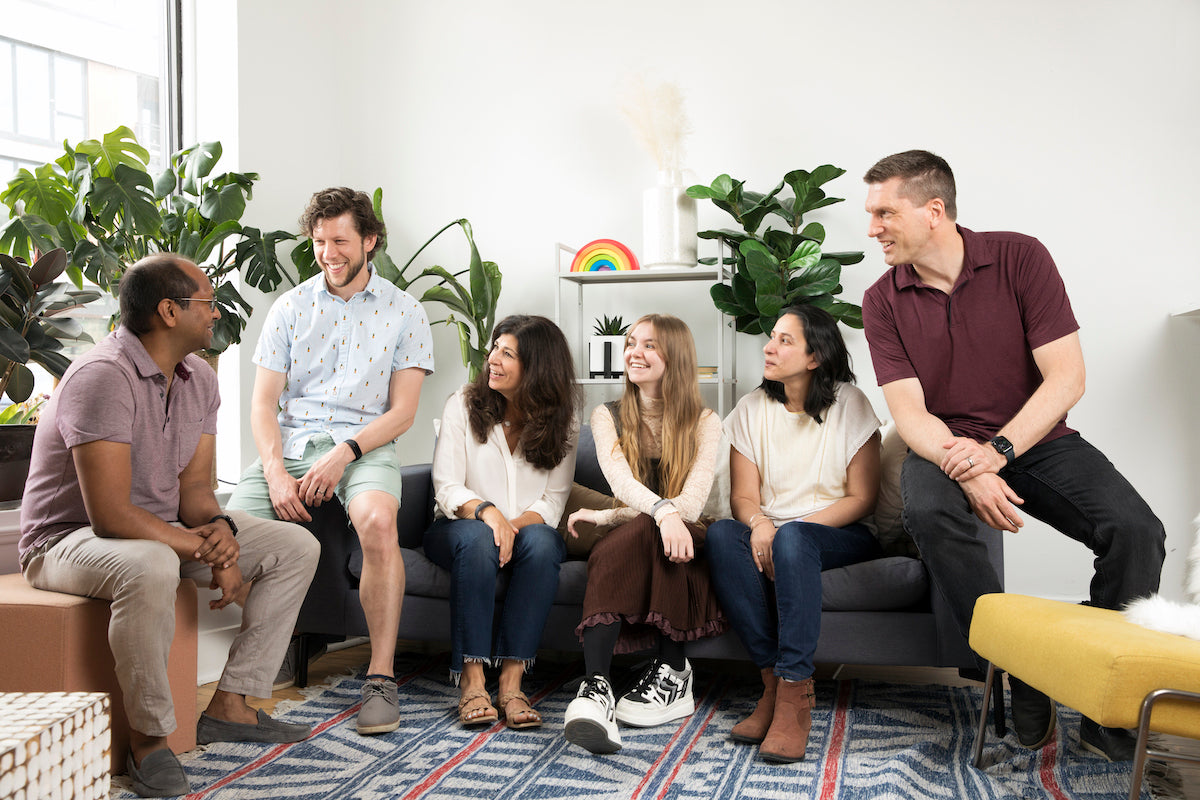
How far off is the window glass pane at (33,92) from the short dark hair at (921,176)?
275 centimetres

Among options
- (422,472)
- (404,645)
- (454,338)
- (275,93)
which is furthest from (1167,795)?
(275,93)

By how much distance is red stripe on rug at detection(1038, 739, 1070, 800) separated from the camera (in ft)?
5.84

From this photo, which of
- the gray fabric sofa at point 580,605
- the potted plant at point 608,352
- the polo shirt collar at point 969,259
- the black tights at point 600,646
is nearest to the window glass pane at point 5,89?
the gray fabric sofa at point 580,605

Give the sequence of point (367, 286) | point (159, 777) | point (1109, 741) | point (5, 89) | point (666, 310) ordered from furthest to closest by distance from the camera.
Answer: point (666, 310) < point (5, 89) < point (367, 286) < point (1109, 741) < point (159, 777)

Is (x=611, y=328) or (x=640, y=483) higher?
(x=611, y=328)

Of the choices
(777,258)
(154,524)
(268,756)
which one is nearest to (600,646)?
(268,756)

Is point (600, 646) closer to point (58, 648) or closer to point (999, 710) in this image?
point (999, 710)

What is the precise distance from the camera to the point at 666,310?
3734 millimetres

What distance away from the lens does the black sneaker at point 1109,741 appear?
189 cm

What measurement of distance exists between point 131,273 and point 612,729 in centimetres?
143

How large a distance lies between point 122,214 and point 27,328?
0.56m

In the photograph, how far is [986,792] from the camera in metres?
1.80

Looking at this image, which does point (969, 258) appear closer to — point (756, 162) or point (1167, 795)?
point (1167, 795)

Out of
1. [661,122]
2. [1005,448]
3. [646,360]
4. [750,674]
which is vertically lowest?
[750,674]
